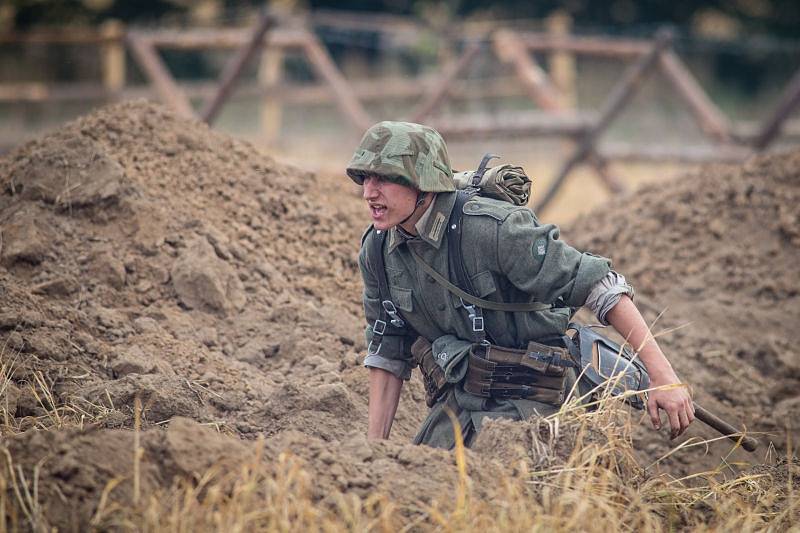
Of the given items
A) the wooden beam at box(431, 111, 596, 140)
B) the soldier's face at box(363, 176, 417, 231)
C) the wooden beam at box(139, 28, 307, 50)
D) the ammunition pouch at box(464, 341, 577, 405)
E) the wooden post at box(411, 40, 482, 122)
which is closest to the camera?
the soldier's face at box(363, 176, 417, 231)

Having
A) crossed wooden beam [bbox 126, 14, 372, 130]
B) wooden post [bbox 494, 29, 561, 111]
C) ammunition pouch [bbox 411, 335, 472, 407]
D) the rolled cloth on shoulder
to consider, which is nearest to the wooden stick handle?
ammunition pouch [bbox 411, 335, 472, 407]

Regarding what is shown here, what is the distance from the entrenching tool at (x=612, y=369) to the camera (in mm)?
4125

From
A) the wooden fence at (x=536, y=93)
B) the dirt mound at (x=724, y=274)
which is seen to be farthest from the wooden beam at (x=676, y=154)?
the dirt mound at (x=724, y=274)

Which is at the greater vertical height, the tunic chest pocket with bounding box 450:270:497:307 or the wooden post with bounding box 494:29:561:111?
the wooden post with bounding box 494:29:561:111

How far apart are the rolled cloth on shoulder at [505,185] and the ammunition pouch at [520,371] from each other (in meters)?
0.56

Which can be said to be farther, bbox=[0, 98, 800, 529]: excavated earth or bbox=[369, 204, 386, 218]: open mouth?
bbox=[369, 204, 386, 218]: open mouth

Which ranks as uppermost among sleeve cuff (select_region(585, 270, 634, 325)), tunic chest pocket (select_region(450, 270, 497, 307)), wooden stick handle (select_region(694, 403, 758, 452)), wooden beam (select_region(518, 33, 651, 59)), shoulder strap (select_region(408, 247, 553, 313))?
wooden beam (select_region(518, 33, 651, 59))

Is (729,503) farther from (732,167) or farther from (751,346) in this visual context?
(732,167)

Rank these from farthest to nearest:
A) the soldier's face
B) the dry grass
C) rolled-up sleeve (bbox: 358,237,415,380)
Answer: rolled-up sleeve (bbox: 358,237,415,380)
the soldier's face
the dry grass

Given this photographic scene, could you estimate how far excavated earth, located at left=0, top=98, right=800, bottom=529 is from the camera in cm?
355

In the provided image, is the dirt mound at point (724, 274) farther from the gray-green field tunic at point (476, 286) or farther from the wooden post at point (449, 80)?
the wooden post at point (449, 80)

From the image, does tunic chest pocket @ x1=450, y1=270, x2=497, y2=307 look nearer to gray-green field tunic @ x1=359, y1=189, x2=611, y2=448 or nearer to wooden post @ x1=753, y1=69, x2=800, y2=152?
gray-green field tunic @ x1=359, y1=189, x2=611, y2=448

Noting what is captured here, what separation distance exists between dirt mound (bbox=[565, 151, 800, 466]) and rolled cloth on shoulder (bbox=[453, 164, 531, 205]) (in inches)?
80.0

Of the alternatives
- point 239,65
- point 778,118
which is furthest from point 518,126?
point 239,65
